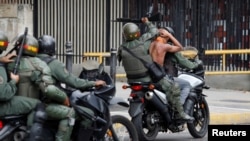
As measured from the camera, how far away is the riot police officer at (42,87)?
741 centimetres

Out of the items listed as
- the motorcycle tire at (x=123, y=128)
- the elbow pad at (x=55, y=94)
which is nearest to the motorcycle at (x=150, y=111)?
the motorcycle tire at (x=123, y=128)

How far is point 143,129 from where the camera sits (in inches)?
393

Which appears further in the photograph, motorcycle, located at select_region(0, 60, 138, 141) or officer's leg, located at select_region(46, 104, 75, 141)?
officer's leg, located at select_region(46, 104, 75, 141)

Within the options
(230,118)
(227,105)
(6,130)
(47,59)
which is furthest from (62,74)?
(227,105)

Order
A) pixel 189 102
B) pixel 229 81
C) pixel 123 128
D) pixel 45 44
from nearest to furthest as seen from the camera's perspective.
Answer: pixel 45 44 < pixel 123 128 < pixel 189 102 < pixel 229 81

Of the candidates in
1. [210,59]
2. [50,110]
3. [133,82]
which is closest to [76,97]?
[50,110]

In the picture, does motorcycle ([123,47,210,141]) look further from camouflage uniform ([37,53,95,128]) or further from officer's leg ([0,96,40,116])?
officer's leg ([0,96,40,116])

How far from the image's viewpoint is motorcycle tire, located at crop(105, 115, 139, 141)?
28.1 feet

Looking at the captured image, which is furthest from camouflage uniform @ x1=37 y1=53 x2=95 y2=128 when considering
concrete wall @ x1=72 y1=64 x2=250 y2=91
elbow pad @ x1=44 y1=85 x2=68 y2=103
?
concrete wall @ x1=72 y1=64 x2=250 y2=91

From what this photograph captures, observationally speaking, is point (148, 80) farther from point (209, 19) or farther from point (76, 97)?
point (209, 19)

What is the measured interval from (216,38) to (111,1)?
3.13 m

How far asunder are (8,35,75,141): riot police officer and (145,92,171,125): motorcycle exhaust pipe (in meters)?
2.36

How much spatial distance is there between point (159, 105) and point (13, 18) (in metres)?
6.41

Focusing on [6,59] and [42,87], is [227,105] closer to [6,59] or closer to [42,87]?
[42,87]
